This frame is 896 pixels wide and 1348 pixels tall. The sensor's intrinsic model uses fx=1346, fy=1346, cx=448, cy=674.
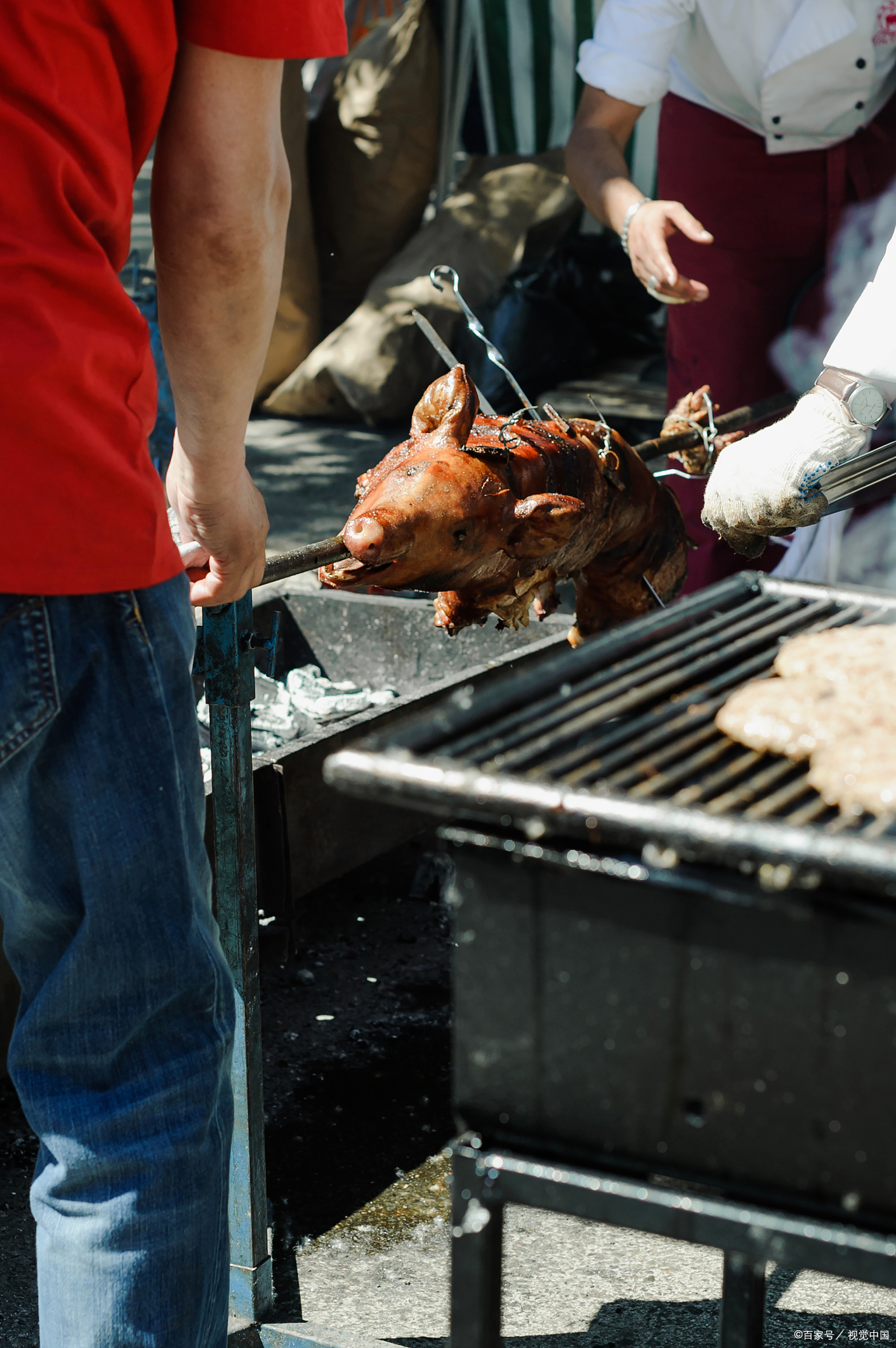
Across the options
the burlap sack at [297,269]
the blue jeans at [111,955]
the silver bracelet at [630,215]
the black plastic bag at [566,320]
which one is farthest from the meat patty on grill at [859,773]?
the burlap sack at [297,269]

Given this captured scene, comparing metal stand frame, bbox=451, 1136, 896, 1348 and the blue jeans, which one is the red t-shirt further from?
metal stand frame, bbox=451, 1136, 896, 1348

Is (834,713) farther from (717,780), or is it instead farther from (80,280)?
(80,280)

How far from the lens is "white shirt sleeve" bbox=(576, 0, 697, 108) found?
3.44 meters

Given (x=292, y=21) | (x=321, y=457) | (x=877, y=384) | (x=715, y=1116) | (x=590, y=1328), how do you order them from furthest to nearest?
(x=321, y=457), (x=590, y=1328), (x=877, y=384), (x=292, y=21), (x=715, y=1116)

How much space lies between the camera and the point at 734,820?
1.04 metres

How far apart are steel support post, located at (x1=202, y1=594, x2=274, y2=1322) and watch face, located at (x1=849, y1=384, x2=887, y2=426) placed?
3.34ft

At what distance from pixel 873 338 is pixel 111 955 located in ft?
4.91

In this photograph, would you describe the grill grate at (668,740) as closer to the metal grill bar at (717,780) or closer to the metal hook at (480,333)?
the metal grill bar at (717,780)

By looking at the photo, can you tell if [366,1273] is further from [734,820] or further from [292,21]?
[292,21]

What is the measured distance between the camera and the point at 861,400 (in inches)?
85.3

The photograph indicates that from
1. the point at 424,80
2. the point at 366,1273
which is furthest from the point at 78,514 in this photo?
the point at 424,80

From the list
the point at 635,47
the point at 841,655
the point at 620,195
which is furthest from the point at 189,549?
the point at 635,47

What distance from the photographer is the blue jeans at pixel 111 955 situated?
57.5 inches

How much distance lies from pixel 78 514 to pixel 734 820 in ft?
2.49
